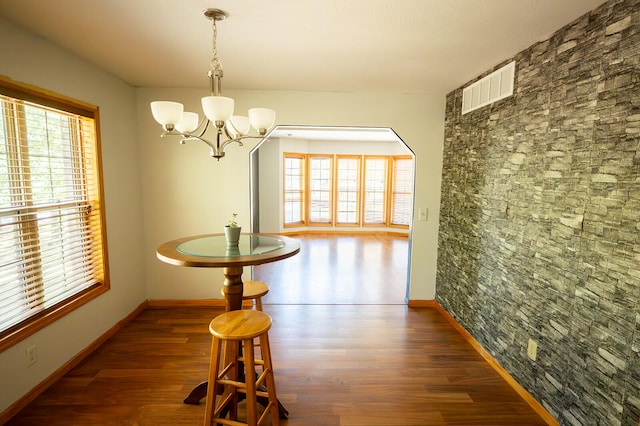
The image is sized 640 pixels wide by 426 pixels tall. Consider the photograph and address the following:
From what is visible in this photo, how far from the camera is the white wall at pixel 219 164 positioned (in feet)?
11.1

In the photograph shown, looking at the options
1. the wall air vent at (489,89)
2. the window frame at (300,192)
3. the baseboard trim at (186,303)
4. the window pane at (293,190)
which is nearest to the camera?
the wall air vent at (489,89)

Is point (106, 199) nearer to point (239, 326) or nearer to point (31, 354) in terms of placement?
point (31, 354)

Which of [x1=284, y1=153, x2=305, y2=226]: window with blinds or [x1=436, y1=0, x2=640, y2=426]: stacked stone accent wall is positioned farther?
[x1=284, y1=153, x2=305, y2=226]: window with blinds

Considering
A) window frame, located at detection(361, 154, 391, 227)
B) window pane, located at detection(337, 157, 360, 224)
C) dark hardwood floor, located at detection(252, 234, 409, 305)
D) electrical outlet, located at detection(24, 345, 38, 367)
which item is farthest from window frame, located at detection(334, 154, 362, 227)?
electrical outlet, located at detection(24, 345, 38, 367)

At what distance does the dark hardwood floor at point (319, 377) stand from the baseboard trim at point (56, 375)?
0.04m

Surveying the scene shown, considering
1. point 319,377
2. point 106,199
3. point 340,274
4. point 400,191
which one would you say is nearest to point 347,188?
point 400,191

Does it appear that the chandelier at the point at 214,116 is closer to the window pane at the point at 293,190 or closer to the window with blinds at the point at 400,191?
the window pane at the point at 293,190

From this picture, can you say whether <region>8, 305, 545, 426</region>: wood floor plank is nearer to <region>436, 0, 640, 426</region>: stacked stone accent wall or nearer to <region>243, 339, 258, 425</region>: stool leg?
<region>436, 0, 640, 426</region>: stacked stone accent wall

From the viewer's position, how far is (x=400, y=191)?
27.3ft

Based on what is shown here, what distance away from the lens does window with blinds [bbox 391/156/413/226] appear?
26.9 ft

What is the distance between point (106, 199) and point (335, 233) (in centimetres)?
587

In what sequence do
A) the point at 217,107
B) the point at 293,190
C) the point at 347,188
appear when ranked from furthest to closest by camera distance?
the point at 347,188
the point at 293,190
the point at 217,107

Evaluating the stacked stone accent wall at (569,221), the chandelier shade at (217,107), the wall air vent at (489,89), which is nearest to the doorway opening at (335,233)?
the stacked stone accent wall at (569,221)

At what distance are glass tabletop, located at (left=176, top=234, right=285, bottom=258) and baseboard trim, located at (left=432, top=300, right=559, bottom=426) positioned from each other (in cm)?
194
